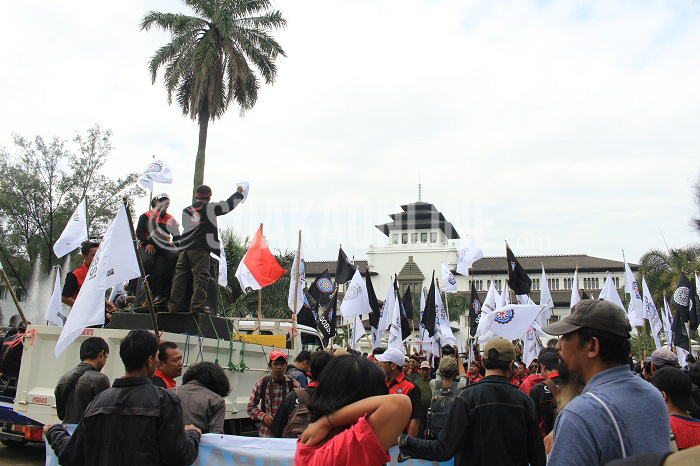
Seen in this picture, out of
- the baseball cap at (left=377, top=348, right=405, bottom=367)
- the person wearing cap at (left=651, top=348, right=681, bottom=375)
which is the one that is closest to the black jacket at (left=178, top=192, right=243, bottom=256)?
the baseball cap at (left=377, top=348, right=405, bottom=367)

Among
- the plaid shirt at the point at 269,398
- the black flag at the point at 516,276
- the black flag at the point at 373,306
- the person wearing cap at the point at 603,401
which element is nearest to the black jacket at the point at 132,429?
the person wearing cap at the point at 603,401

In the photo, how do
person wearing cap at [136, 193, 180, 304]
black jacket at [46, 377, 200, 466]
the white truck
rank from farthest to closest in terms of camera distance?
person wearing cap at [136, 193, 180, 304]
the white truck
black jacket at [46, 377, 200, 466]

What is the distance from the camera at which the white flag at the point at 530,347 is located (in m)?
16.9

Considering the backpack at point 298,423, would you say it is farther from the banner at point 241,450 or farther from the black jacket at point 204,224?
the black jacket at point 204,224

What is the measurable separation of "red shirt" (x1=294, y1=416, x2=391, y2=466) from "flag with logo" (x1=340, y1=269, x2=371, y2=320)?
14599 mm

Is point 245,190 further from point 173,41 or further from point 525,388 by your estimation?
point 173,41

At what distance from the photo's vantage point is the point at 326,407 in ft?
8.81

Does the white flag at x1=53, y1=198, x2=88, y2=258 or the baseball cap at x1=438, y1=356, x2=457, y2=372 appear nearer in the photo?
the baseball cap at x1=438, y1=356, x2=457, y2=372

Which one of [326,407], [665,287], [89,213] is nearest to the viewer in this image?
[326,407]

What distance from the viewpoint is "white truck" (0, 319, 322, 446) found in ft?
23.8

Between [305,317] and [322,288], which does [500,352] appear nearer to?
[305,317]

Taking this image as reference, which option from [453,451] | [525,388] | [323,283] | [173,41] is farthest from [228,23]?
[453,451]

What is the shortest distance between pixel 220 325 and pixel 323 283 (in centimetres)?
858

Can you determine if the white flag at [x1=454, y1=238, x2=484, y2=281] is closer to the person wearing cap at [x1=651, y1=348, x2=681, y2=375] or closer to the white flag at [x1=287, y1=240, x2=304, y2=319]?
the white flag at [x1=287, y1=240, x2=304, y2=319]
